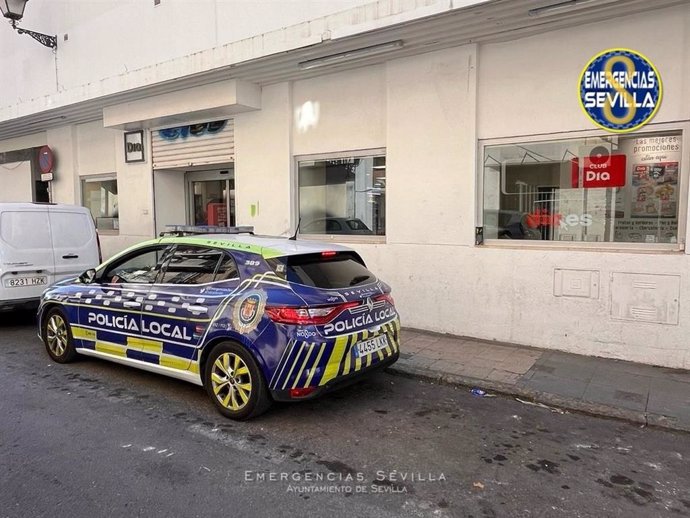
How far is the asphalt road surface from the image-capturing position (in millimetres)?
3164

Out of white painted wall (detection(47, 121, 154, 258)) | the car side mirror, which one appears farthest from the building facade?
the car side mirror

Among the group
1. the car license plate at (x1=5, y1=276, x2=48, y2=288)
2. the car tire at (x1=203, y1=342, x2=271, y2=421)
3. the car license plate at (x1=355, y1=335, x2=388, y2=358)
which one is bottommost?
the car tire at (x1=203, y1=342, x2=271, y2=421)

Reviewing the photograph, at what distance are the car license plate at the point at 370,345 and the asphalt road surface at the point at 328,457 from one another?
0.59 meters

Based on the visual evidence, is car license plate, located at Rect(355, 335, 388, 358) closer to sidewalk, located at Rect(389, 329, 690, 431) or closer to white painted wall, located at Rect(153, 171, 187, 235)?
sidewalk, located at Rect(389, 329, 690, 431)

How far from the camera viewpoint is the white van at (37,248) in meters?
7.43

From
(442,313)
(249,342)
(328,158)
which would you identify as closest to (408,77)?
(328,158)

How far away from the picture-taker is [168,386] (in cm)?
527

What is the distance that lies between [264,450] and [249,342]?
2.75 ft

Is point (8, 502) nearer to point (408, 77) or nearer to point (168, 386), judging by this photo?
point (168, 386)

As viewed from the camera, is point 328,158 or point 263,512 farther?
point 328,158

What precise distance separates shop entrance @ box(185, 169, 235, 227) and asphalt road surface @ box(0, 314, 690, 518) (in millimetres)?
6221

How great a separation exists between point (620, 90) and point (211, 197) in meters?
8.28

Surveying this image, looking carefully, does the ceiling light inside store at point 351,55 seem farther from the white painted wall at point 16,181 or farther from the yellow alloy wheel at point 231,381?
the white painted wall at point 16,181

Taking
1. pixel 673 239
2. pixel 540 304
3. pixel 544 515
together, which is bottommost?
pixel 544 515
